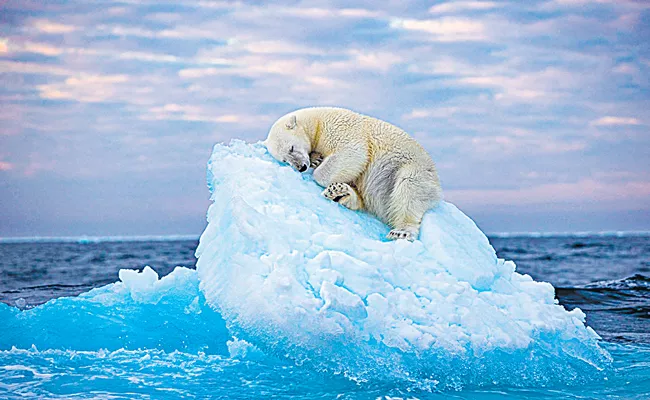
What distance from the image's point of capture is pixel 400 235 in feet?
20.7

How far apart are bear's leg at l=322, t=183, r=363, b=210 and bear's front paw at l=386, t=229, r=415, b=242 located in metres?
0.54

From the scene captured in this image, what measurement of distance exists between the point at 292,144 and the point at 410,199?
4.54 ft

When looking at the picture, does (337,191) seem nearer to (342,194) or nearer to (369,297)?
(342,194)

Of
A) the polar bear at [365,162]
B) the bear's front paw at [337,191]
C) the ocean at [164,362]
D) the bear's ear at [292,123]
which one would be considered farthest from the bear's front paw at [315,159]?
the ocean at [164,362]

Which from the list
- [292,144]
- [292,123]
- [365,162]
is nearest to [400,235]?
[365,162]

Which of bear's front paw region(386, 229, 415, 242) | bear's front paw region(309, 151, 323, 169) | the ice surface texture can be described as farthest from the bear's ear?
bear's front paw region(386, 229, 415, 242)

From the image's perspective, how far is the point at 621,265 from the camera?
29578mm

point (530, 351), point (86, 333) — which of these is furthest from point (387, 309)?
point (86, 333)

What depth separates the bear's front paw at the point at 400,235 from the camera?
629 cm

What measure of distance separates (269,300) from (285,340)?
0.37 m

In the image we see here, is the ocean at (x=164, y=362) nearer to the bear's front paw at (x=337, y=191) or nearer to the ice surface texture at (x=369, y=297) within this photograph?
the ice surface texture at (x=369, y=297)

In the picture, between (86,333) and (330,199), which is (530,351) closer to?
(330,199)

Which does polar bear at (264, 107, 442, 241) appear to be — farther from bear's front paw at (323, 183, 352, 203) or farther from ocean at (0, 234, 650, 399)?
ocean at (0, 234, 650, 399)

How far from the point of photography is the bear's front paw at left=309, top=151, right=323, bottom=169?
6949mm
